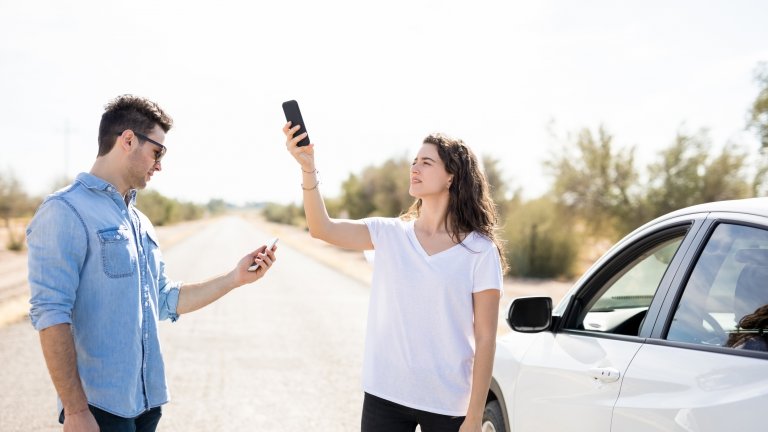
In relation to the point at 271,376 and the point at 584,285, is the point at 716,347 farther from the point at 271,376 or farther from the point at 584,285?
the point at 271,376

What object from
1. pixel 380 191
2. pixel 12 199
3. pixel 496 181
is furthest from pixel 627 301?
pixel 12 199

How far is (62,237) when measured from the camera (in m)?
2.57

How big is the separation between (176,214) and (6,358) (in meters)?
138

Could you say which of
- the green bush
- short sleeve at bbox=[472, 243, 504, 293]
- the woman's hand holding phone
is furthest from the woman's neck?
the green bush

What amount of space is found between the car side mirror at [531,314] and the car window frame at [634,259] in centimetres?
8

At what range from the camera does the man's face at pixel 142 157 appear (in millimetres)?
2900

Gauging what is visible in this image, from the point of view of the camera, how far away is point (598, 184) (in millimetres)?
21672

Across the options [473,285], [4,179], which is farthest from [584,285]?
[4,179]

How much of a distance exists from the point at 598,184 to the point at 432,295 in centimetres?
1977

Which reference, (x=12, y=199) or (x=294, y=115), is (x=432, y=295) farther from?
(x=12, y=199)

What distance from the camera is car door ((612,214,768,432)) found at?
2.20 meters

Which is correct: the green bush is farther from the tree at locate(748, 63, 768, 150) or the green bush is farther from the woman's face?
the woman's face

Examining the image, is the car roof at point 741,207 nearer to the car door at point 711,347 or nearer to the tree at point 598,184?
the car door at point 711,347

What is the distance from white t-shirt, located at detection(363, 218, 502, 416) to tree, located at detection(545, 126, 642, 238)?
18948mm
